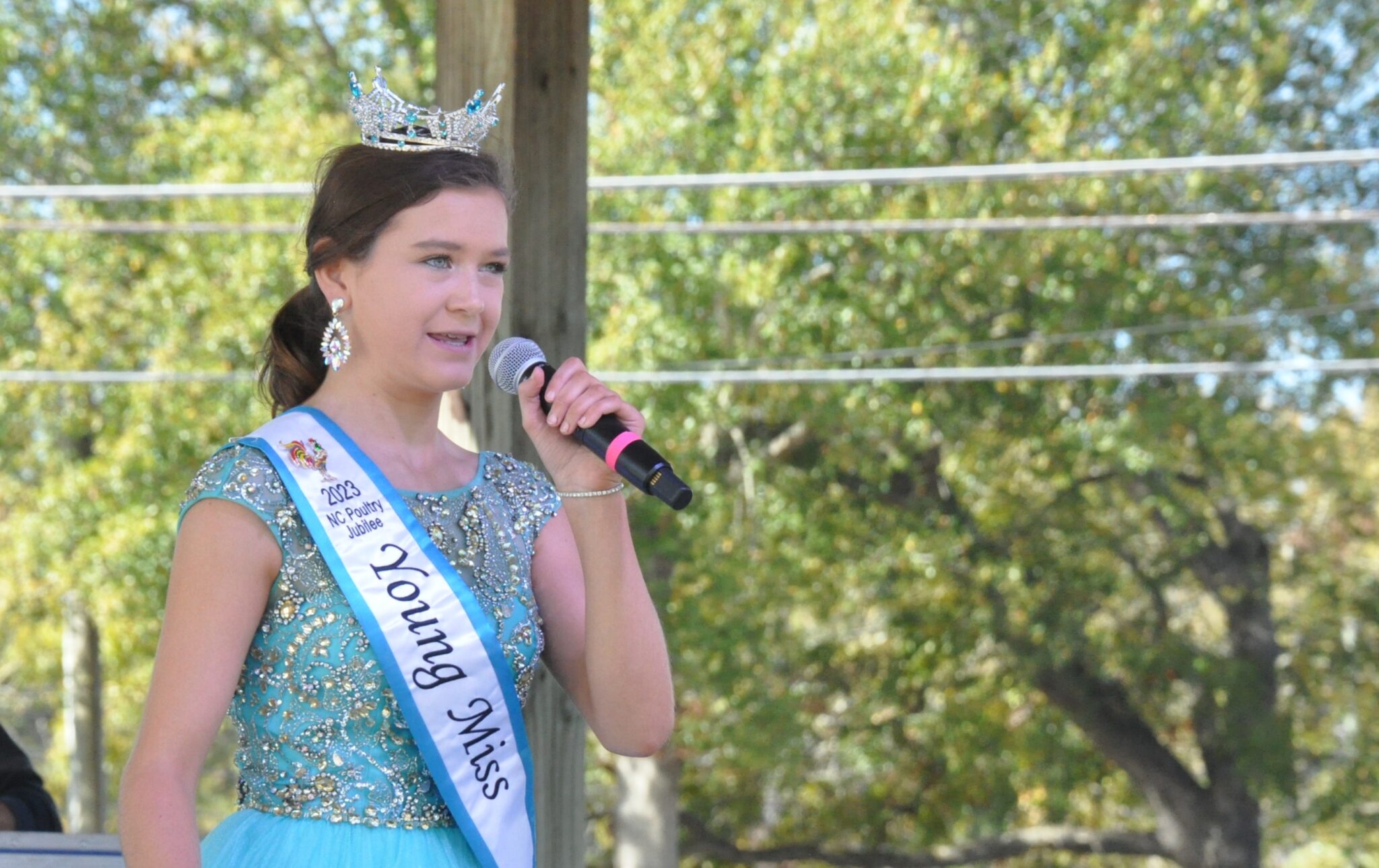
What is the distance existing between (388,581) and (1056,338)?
27.4ft

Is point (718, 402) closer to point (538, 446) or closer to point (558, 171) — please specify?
point (558, 171)

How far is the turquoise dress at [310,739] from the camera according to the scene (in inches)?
56.6

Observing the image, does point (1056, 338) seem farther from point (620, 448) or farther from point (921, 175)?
point (620, 448)

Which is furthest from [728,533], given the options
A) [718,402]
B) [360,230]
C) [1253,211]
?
[360,230]

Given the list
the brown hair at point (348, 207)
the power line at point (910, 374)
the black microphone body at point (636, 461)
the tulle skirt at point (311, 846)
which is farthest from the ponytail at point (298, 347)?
the power line at point (910, 374)

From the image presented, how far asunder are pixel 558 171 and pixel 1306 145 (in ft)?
30.9

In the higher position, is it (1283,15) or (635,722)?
(1283,15)

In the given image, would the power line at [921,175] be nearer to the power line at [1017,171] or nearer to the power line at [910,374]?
the power line at [1017,171]

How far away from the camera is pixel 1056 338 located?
9438 mm

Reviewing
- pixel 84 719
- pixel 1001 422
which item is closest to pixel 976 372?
pixel 1001 422

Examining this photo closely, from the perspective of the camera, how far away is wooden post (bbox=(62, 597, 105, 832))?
40.2 ft

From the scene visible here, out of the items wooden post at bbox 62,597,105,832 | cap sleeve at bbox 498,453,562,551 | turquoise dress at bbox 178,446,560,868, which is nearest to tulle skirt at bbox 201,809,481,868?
turquoise dress at bbox 178,446,560,868

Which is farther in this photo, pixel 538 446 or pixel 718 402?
pixel 718 402

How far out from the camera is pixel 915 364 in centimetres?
1010
